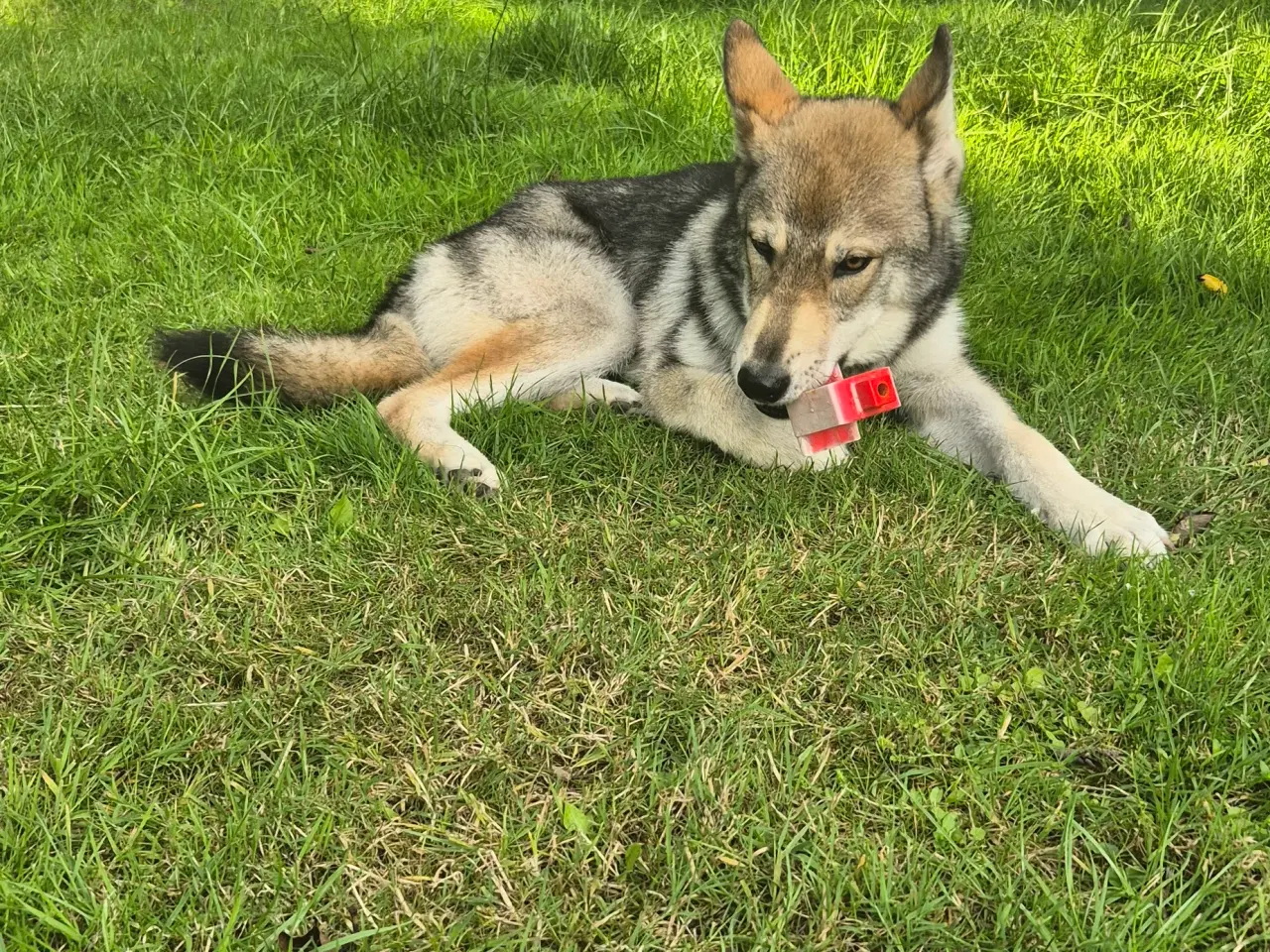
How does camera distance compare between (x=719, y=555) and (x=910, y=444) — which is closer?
(x=719, y=555)

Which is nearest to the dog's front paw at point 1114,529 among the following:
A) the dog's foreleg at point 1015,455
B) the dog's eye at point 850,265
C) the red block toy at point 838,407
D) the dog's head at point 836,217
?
the dog's foreleg at point 1015,455

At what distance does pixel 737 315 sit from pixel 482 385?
2.95 ft

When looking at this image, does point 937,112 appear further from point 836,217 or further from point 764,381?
point 764,381

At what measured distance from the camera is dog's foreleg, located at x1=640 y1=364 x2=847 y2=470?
2.80 m

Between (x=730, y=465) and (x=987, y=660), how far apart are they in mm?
1005

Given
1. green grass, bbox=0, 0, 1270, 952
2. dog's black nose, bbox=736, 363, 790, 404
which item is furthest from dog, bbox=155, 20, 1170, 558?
green grass, bbox=0, 0, 1270, 952

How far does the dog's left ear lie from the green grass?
801 millimetres

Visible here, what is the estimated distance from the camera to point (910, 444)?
2.91 meters

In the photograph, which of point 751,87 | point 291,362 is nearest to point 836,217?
point 751,87

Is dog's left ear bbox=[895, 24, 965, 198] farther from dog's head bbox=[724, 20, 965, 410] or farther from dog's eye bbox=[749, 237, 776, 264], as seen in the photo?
dog's eye bbox=[749, 237, 776, 264]

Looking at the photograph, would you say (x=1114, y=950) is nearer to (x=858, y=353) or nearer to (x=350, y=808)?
(x=350, y=808)

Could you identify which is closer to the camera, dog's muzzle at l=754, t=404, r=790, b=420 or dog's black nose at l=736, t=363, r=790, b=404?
dog's black nose at l=736, t=363, r=790, b=404

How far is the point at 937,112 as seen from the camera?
2.81m

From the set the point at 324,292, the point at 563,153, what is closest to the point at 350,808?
the point at 324,292
